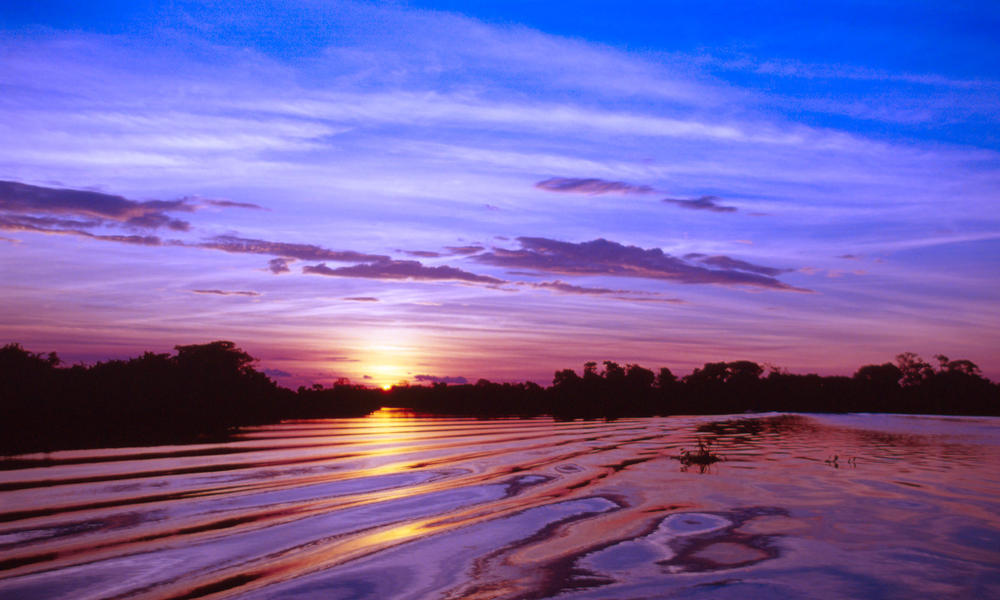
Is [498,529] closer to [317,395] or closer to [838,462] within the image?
[838,462]

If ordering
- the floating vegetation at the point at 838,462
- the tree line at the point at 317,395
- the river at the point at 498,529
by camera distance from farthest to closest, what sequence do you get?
the tree line at the point at 317,395 → the floating vegetation at the point at 838,462 → the river at the point at 498,529

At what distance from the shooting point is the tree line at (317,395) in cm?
4225

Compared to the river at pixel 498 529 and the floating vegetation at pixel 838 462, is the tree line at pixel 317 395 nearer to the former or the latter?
the river at pixel 498 529

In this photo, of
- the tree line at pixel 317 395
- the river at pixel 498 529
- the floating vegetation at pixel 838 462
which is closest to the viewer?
the river at pixel 498 529

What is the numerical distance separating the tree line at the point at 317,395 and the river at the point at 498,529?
16.2 metres

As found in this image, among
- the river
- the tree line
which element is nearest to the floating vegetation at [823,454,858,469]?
the river

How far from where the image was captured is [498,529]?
1290cm

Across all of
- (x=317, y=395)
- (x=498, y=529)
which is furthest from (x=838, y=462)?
(x=317, y=395)

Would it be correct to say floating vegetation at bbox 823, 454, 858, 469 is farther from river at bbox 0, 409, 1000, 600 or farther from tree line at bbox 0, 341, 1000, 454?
tree line at bbox 0, 341, 1000, 454

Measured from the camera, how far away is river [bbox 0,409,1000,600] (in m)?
9.38

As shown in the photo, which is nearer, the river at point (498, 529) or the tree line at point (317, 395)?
the river at point (498, 529)

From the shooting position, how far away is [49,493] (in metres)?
16.4

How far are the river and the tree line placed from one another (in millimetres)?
16208

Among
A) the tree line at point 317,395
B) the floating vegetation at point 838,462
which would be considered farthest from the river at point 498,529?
the tree line at point 317,395
